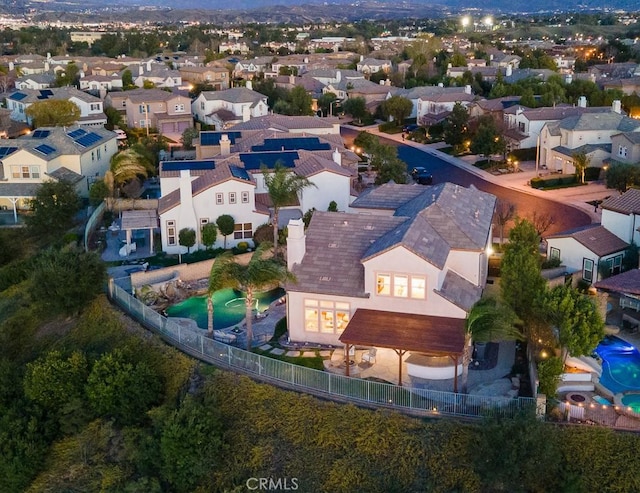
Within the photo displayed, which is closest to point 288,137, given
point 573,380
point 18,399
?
point 18,399

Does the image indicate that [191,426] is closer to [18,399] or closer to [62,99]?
[18,399]

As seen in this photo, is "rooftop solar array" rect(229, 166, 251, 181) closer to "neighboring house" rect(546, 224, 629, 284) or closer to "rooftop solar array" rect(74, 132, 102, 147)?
"neighboring house" rect(546, 224, 629, 284)

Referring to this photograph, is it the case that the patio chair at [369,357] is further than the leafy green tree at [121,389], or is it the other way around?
the patio chair at [369,357]

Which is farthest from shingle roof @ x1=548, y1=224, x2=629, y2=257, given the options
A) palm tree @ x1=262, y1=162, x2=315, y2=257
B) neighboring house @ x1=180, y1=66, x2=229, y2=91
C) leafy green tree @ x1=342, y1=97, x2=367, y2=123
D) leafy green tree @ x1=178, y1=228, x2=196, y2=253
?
neighboring house @ x1=180, y1=66, x2=229, y2=91

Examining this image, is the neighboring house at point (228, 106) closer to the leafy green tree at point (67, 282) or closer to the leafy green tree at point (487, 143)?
the leafy green tree at point (487, 143)

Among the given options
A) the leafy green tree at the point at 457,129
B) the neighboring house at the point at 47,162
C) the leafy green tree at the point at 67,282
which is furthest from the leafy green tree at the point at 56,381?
the leafy green tree at the point at 457,129

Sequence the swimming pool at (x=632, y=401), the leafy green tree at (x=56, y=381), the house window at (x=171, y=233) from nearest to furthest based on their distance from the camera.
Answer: the swimming pool at (x=632, y=401)
the leafy green tree at (x=56, y=381)
the house window at (x=171, y=233)

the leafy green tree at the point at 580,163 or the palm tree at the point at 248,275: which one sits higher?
the palm tree at the point at 248,275
